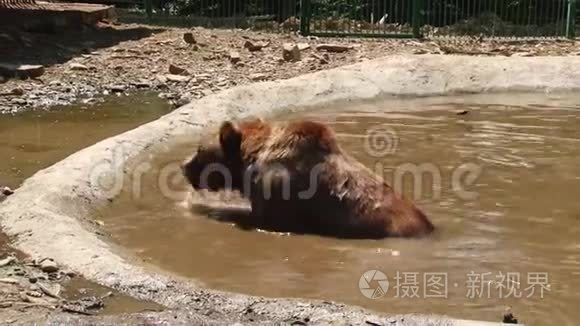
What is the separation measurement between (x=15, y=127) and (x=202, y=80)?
315cm

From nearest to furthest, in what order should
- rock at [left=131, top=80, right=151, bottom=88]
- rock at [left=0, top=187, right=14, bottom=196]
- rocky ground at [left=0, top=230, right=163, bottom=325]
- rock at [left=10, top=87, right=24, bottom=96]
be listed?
rocky ground at [left=0, top=230, right=163, bottom=325], rock at [left=0, top=187, right=14, bottom=196], rock at [left=10, top=87, right=24, bottom=96], rock at [left=131, top=80, right=151, bottom=88]

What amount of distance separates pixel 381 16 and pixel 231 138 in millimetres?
12552

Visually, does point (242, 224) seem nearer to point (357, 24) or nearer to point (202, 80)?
point (202, 80)

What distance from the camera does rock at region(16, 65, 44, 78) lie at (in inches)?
507

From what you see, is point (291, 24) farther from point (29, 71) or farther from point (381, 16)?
point (29, 71)

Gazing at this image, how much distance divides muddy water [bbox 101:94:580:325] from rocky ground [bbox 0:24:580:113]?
333 centimetres

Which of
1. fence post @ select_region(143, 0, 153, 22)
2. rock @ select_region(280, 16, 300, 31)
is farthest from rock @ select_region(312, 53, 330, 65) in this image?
fence post @ select_region(143, 0, 153, 22)

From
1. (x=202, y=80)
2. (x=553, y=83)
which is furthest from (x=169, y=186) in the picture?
(x=553, y=83)

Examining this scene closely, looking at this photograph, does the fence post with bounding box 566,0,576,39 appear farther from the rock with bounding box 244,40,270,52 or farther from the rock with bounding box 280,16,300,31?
the rock with bounding box 244,40,270,52

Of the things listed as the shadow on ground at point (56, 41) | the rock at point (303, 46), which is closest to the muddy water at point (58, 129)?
the shadow on ground at point (56, 41)

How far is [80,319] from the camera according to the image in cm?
498

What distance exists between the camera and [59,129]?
10.5 metres

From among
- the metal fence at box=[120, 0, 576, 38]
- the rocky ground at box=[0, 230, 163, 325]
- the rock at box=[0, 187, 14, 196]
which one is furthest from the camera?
the metal fence at box=[120, 0, 576, 38]

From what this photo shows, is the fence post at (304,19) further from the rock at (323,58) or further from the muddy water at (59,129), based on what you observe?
the muddy water at (59,129)
